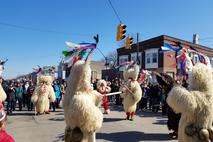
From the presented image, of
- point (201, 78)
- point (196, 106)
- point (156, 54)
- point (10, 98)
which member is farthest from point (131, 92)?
point (156, 54)

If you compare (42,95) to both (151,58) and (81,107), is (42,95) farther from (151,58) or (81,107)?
(151,58)

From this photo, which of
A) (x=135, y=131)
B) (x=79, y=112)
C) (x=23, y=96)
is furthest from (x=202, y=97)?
(x=23, y=96)

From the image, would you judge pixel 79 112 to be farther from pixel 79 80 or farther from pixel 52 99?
pixel 52 99

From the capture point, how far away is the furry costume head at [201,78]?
561 centimetres

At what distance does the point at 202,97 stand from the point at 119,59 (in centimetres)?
3666

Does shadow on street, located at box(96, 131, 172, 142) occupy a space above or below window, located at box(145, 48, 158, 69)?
below

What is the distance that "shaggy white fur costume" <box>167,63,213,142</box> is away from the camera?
5406mm

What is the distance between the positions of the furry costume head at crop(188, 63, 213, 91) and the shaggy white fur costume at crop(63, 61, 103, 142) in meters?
1.97

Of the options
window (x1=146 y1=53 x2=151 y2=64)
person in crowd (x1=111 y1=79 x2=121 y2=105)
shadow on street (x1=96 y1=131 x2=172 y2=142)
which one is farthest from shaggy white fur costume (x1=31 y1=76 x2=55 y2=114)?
window (x1=146 y1=53 x2=151 y2=64)

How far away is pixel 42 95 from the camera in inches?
561

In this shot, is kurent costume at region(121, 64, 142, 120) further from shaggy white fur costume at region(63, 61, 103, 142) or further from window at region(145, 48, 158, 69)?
window at region(145, 48, 158, 69)

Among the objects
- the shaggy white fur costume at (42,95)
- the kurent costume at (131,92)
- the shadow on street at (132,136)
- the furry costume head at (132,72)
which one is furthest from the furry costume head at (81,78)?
the shaggy white fur costume at (42,95)

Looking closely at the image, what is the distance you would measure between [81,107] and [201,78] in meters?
2.40

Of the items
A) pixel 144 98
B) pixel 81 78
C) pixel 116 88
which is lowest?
pixel 144 98
